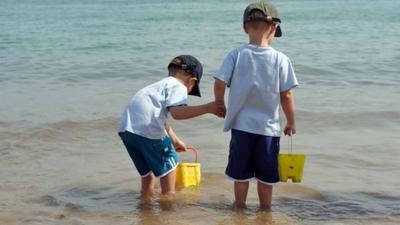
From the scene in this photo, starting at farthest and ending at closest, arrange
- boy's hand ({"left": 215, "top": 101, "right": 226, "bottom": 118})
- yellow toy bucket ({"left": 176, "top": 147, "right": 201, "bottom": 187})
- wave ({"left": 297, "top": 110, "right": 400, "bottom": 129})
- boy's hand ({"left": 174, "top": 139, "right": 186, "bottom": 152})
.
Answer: wave ({"left": 297, "top": 110, "right": 400, "bottom": 129})
yellow toy bucket ({"left": 176, "top": 147, "right": 201, "bottom": 187})
boy's hand ({"left": 174, "top": 139, "right": 186, "bottom": 152})
boy's hand ({"left": 215, "top": 101, "right": 226, "bottom": 118})

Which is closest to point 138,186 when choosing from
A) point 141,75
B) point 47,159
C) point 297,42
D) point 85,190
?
point 85,190

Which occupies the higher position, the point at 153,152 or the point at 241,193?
the point at 153,152

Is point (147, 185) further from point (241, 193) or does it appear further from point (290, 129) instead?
point (290, 129)

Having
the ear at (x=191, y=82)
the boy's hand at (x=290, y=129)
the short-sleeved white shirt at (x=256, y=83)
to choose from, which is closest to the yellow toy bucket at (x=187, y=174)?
the ear at (x=191, y=82)

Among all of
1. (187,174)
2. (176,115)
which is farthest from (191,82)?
(187,174)

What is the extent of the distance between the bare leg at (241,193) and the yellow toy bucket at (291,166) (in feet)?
0.90

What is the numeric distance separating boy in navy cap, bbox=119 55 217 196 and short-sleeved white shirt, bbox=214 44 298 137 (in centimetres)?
35

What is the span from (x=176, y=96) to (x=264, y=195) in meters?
0.96

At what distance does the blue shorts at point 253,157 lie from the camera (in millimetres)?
4383

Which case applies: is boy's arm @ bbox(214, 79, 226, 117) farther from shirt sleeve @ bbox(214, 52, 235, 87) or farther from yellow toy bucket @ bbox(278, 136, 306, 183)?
yellow toy bucket @ bbox(278, 136, 306, 183)

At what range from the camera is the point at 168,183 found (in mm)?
4770

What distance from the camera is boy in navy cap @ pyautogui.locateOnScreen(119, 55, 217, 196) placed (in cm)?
450

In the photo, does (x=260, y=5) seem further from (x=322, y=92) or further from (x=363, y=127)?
(x=322, y=92)

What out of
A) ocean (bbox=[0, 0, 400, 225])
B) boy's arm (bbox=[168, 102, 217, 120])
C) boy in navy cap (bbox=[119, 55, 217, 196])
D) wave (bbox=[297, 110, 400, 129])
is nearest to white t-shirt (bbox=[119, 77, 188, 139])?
boy in navy cap (bbox=[119, 55, 217, 196])
